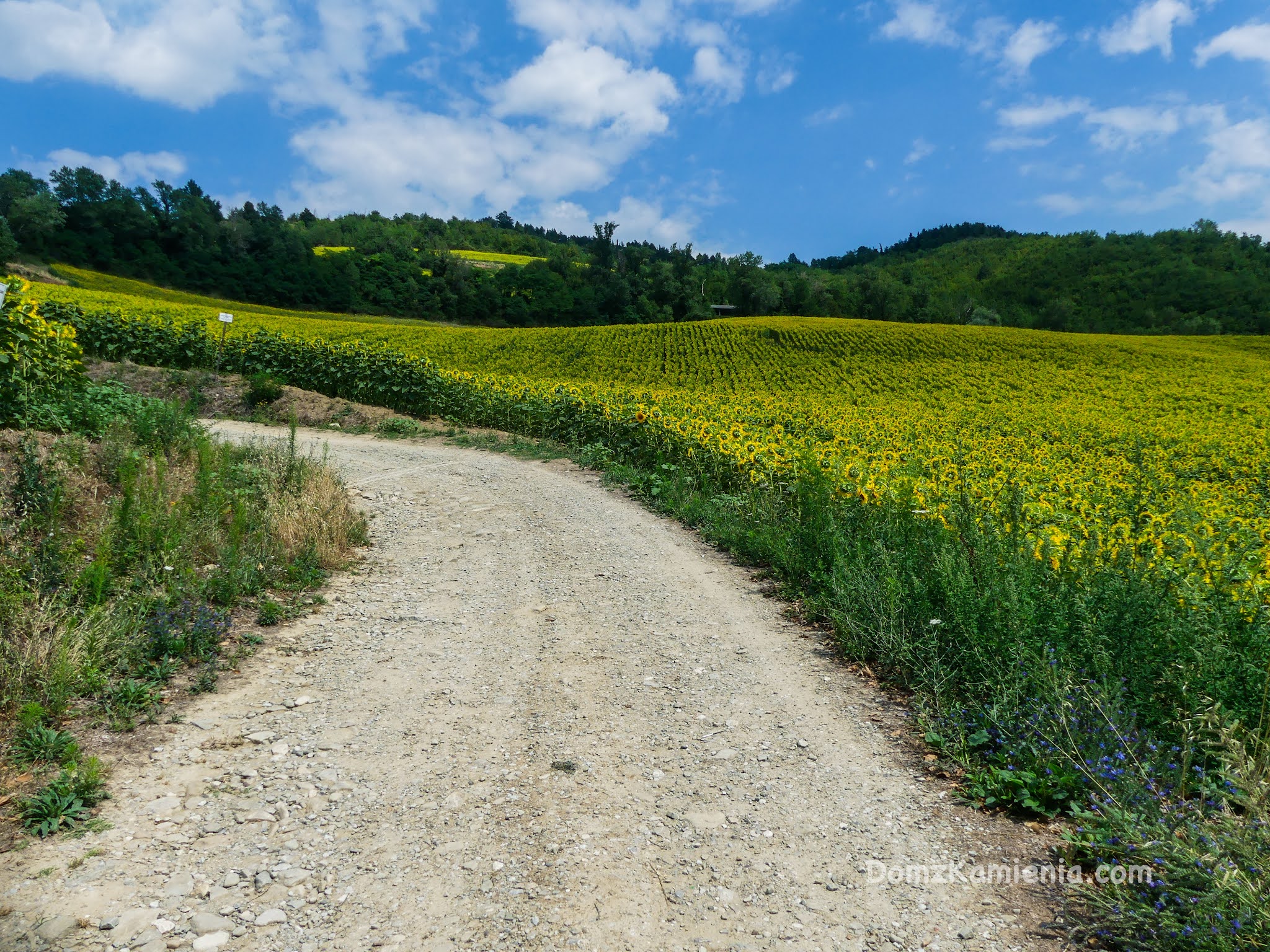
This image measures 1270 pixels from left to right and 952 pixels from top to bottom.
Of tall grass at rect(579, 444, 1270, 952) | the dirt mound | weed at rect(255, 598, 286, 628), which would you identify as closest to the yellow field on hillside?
tall grass at rect(579, 444, 1270, 952)

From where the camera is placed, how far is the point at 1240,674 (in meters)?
3.70

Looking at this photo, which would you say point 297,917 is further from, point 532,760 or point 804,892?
point 804,892

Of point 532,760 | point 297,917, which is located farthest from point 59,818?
point 532,760

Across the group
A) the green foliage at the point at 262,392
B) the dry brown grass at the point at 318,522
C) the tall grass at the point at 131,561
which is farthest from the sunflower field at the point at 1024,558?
the tall grass at the point at 131,561

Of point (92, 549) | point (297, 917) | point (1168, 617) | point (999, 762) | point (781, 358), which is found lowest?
point (297, 917)

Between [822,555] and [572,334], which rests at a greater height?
[572,334]

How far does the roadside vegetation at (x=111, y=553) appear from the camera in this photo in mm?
3797

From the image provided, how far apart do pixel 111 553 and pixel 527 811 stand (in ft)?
14.0

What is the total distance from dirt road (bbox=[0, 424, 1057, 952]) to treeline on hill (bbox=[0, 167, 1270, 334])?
7455 cm

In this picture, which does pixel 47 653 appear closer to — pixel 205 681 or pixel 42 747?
pixel 42 747

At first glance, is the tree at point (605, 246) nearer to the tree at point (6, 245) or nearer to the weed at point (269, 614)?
the tree at point (6, 245)

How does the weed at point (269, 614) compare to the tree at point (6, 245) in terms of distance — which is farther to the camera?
the tree at point (6, 245)

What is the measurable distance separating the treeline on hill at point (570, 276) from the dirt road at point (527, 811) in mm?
74554

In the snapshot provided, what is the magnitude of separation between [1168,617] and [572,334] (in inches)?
1807
